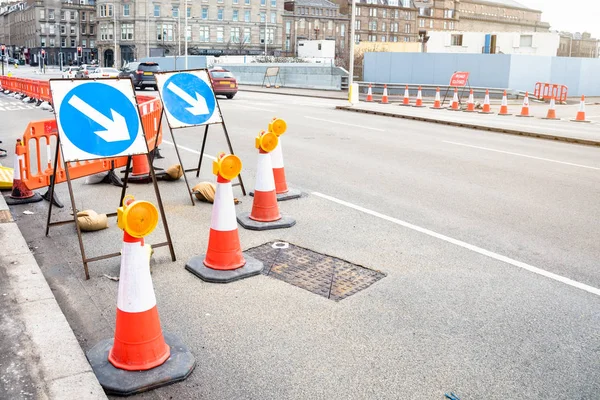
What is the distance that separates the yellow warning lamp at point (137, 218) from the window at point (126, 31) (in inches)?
4518

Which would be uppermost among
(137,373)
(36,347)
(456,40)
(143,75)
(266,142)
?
(456,40)

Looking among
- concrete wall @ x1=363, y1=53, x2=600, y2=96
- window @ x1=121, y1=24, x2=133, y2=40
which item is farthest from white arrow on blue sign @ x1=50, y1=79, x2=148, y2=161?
window @ x1=121, y1=24, x2=133, y2=40

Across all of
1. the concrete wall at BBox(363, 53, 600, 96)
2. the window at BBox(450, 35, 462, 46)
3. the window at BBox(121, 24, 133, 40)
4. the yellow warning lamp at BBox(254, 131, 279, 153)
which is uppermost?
the window at BBox(121, 24, 133, 40)

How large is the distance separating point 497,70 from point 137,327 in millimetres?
31515

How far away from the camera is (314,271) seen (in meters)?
5.35

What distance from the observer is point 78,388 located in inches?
125

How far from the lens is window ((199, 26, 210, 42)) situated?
114m

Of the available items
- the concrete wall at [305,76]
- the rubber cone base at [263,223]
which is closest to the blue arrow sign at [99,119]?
the rubber cone base at [263,223]

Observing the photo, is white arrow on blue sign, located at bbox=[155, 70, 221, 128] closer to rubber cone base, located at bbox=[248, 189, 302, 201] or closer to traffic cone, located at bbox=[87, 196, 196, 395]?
rubber cone base, located at bbox=[248, 189, 302, 201]

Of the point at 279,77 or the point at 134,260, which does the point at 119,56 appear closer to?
the point at 279,77

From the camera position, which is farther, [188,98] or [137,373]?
[188,98]

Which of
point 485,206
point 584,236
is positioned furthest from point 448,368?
point 485,206

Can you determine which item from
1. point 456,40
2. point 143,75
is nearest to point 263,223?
point 143,75

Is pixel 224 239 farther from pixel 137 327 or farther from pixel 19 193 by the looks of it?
pixel 19 193
